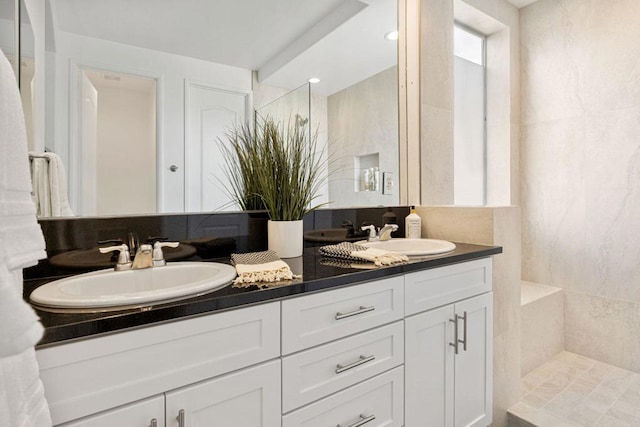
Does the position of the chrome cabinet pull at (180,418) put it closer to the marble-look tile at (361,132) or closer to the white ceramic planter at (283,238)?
the white ceramic planter at (283,238)

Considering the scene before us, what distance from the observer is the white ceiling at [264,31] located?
3.65 feet

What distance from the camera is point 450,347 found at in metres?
1.31

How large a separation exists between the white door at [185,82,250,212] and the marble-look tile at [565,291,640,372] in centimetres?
233

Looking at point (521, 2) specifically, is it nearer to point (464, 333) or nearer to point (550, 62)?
point (550, 62)

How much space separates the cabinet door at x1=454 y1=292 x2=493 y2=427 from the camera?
1.35 meters

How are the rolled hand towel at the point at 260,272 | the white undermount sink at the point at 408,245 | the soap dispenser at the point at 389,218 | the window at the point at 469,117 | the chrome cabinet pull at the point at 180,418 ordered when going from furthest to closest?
1. the window at the point at 469,117
2. the soap dispenser at the point at 389,218
3. the white undermount sink at the point at 408,245
4. the rolled hand towel at the point at 260,272
5. the chrome cabinet pull at the point at 180,418

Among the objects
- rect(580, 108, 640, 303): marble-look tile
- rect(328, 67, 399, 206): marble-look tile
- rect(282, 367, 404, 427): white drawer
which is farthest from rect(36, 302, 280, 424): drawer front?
rect(580, 108, 640, 303): marble-look tile

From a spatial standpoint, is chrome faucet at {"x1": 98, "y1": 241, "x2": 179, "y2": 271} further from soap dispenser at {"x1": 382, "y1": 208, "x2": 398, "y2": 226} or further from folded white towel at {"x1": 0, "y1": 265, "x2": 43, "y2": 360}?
soap dispenser at {"x1": 382, "y1": 208, "x2": 398, "y2": 226}

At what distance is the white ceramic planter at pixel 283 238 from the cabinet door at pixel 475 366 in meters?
0.68

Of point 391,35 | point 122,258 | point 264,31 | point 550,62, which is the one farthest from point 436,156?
point 122,258

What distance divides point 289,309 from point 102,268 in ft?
2.03

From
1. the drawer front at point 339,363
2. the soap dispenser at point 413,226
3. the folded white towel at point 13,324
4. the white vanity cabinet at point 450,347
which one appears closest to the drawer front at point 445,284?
the white vanity cabinet at point 450,347

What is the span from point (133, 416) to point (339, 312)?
53 centimetres

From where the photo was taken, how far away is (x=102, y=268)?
1047 millimetres
